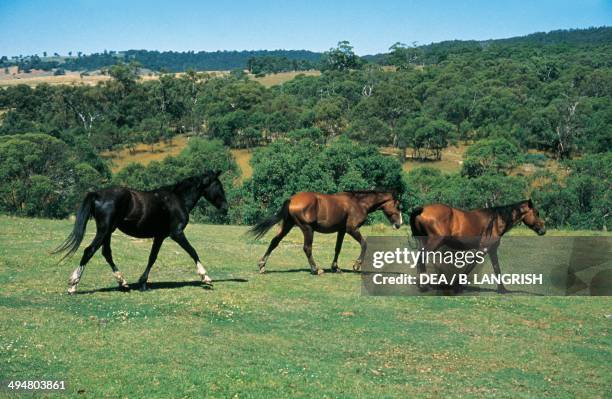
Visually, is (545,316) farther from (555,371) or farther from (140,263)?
(140,263)

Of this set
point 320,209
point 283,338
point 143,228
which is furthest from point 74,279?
point 320,209

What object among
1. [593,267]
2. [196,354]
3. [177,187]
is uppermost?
[177,187]

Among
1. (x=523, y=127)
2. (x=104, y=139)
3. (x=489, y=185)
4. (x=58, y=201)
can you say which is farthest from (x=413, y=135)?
(x=58, y=201)

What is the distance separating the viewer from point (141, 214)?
15.9 m

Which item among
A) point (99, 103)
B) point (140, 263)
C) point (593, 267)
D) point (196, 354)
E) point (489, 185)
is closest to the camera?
point (196, 354)

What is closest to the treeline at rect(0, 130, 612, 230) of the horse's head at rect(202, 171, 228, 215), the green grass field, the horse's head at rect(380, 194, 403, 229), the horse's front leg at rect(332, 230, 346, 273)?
the horse's front leg at rect(332, 230, 346, 273)

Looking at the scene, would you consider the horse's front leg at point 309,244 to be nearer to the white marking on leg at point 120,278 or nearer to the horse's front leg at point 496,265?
the horse's front leg at point 496,265

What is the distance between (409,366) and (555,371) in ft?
8.55

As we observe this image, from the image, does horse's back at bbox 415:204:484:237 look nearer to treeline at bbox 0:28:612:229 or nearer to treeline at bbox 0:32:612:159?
treeline at bbox 0:28:612:229

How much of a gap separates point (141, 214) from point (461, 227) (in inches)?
323

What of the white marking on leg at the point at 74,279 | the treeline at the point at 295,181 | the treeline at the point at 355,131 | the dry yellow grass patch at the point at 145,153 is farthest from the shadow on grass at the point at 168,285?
the dry yellow grass patch at the point at 145,153

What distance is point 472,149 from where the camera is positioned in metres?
108

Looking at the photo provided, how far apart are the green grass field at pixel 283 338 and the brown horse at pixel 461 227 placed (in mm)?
1485

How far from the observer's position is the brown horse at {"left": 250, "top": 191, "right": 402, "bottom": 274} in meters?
19.3
